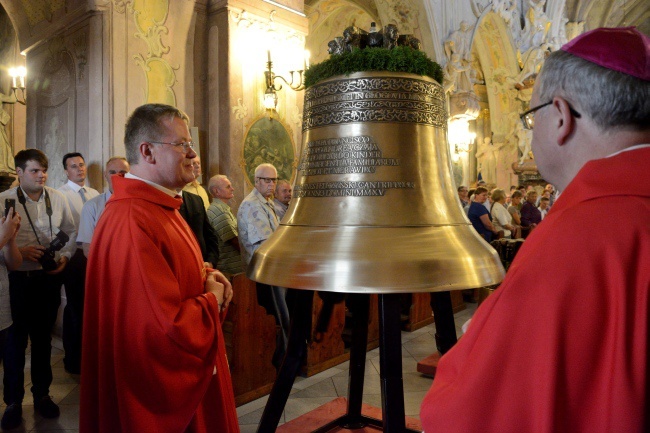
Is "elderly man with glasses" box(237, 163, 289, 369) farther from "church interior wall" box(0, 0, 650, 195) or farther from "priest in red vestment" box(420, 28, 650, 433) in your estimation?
"priest in red vestment" box(420, 28, 650, 433)

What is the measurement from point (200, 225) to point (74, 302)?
138 cm

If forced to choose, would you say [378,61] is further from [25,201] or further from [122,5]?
[122,5]

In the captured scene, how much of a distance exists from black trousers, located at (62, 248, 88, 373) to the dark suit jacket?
3.61 feet

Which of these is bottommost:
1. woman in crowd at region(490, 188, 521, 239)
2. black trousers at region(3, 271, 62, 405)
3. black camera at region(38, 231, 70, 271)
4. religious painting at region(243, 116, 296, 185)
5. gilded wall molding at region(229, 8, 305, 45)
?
black trousers at region(3, 271, 62, 405)

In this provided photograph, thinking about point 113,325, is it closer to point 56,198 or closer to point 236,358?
point 236,358

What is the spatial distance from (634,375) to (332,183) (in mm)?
1230

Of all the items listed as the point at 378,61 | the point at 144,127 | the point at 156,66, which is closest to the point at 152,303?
the point at 144,127

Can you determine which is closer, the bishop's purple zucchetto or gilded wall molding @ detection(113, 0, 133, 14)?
the bishop's purple zucchetto

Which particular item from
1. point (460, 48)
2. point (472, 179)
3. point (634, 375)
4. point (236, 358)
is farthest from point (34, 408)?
point (472, 179)

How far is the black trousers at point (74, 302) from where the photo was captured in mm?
4508

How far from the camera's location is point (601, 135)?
3.31 feet

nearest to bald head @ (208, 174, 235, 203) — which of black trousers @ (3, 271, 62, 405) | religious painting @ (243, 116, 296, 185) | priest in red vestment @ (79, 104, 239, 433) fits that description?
religious painting @ (243, 116, 296, 185)

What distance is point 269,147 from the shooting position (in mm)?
6371

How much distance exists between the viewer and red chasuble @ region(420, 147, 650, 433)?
2.85 feet
